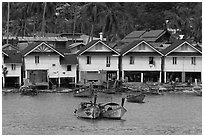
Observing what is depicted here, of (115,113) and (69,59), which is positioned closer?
(115,113)

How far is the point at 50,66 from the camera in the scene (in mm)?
39344

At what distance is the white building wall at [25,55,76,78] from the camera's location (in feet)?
128

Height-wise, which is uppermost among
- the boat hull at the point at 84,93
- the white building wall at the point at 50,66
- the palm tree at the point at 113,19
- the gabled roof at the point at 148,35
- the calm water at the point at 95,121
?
the palm tree at the point at 113,19

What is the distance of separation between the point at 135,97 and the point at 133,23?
31112mm

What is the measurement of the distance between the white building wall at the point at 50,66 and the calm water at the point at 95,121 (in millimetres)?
4192

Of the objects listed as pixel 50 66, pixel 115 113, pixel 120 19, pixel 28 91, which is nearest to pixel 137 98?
pixel 28 91

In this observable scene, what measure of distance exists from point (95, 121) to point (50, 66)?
1437 cm

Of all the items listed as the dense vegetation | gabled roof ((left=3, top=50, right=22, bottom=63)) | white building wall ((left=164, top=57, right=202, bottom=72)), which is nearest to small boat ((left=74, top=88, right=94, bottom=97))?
gabled roof ((left=3, top=50, right=22, bottom=63))

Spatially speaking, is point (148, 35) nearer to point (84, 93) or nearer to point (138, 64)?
point (138, 64)

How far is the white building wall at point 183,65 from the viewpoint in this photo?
40.8m

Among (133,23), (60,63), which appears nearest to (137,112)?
(60,63)

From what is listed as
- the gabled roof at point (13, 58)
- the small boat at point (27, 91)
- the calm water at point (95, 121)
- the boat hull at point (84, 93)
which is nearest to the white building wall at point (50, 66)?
the gabled roof at point (13, 58)

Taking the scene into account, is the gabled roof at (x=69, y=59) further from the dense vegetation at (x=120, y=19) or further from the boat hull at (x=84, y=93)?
the dense vegetation at (x=120, y=19)

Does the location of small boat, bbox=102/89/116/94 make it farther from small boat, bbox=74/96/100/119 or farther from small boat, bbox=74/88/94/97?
small boat, bbox=74/96/100/119
